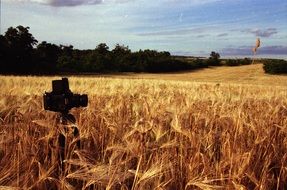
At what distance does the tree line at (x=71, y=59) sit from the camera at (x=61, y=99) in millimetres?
36911

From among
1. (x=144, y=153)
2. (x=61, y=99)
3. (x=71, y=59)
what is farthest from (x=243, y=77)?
(x=144, y=153)

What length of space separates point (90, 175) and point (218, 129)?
2.07 metres

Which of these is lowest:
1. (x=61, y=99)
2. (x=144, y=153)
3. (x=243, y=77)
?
(x=243, y=77)

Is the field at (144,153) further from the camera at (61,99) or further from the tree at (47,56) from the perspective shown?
the tree at (47,56)

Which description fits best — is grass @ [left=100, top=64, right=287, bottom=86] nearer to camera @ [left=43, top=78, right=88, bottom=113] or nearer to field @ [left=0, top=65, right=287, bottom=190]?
field @ [left=0, top=65, right=287, bottom=190]

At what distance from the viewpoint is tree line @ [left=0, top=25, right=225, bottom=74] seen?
39.4 m

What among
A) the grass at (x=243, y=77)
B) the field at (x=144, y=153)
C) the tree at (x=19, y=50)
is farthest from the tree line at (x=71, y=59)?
the field at (x=144, y=153)

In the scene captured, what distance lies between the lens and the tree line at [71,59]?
39.4m

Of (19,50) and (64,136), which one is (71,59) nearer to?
(19,50)

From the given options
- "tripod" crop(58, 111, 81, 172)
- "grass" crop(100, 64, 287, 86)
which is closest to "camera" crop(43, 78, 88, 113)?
"tripod" crop(58, 111, 81, 172)

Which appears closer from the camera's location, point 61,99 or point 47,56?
point 61,99

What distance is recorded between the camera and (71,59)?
4675 centimetres

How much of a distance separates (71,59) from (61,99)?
44.3 metres

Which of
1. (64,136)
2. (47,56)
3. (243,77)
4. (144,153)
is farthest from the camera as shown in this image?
(47,56)
